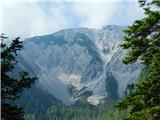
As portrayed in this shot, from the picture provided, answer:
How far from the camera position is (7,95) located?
19719 mm

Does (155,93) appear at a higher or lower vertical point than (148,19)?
lower

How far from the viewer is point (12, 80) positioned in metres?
19.9

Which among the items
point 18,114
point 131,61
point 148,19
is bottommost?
point 18,114

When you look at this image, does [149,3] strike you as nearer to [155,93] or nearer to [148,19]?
[148,19]

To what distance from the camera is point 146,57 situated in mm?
24078

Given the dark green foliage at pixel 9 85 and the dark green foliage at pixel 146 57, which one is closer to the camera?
the dark green foliage at pixel 9 85

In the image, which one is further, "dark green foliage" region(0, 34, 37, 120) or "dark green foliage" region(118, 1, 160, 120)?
"dark green foliage" region(118, 1, 160, 120)

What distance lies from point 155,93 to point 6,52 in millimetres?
8112

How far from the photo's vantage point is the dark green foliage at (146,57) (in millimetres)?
22797

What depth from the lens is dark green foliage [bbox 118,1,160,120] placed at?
2280 cm

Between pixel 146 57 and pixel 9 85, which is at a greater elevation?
pixel 146 57

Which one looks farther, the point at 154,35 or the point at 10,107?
the point at 154,35

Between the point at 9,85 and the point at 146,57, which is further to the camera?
the point at 146,57

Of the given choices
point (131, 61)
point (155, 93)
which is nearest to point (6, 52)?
point (131, 61)
